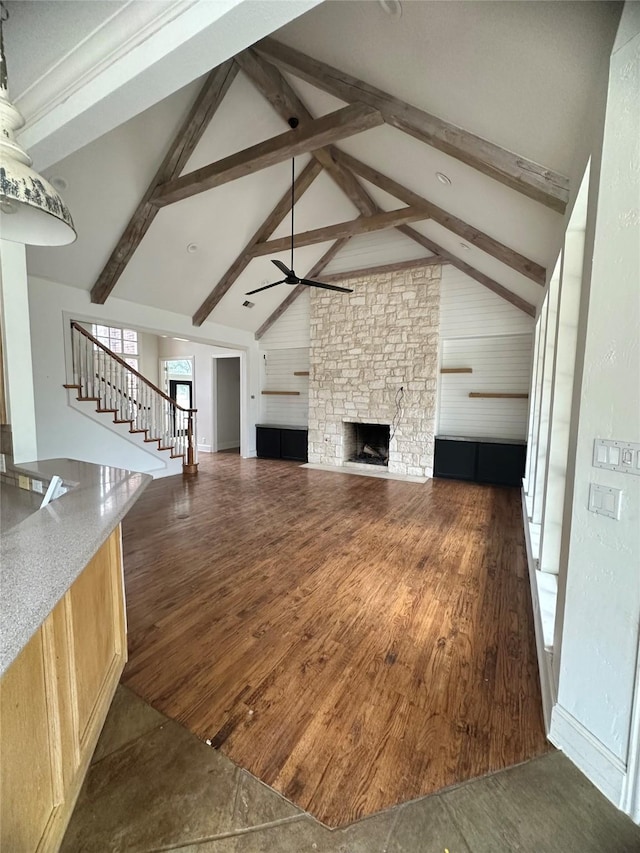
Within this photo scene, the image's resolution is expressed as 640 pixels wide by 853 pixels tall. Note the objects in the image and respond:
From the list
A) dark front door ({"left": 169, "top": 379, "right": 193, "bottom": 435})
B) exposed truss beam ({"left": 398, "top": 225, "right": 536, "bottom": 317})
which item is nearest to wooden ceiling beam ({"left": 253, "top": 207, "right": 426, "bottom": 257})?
exposed truss beam ({"left": 398, "top": 225, "right": 536, "bottom": 317})

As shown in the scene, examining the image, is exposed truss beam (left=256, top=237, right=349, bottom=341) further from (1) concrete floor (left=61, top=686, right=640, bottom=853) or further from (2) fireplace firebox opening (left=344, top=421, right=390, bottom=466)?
(1) concrete floor (left=61, top=686, right=640, bottom=853)

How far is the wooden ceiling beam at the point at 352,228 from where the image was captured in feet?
15.6

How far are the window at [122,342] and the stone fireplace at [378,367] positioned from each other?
538 centimetres

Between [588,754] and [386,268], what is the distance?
666 cm

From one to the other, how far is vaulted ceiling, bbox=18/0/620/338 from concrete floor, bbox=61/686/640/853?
2.88 m

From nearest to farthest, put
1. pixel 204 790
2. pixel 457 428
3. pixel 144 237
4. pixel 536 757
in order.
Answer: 1. pixel 204 790
2. pixel 536 757
3. pixel 144 237
4. pixel 457 428

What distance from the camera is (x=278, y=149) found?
3.46 m

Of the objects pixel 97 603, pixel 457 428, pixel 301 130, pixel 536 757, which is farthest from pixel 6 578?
pixel 457 428

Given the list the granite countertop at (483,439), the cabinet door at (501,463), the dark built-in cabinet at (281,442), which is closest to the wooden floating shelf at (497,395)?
the granite countertop at (483,439)

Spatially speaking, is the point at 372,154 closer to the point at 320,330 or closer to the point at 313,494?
the point at 320,330

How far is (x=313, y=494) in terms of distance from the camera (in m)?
5.21

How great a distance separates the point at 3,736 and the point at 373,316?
22.3ft

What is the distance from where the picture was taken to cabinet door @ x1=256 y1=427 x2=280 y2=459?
7.95 meters

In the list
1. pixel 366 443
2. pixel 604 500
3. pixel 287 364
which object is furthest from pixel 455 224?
pixel 287 364
